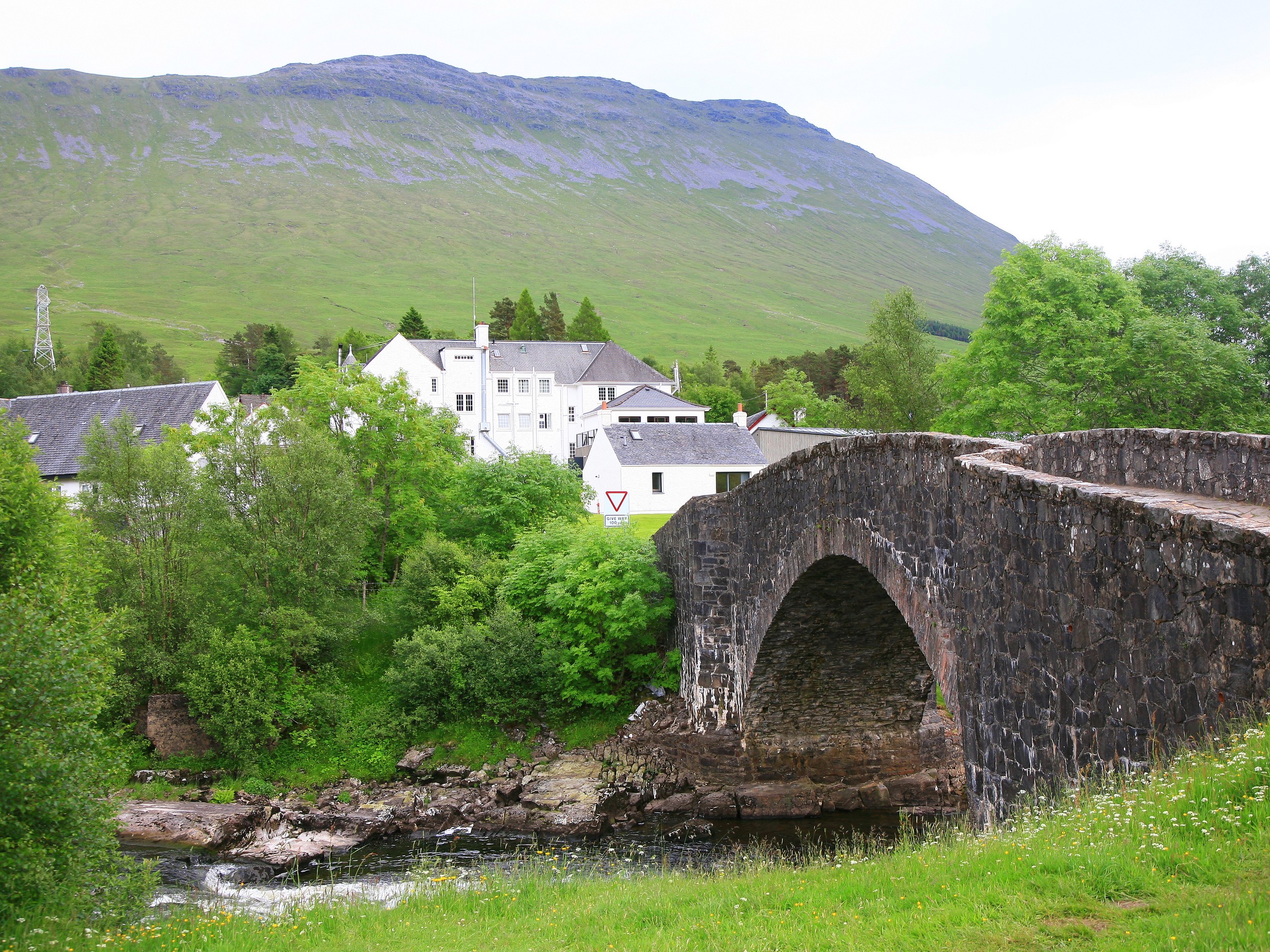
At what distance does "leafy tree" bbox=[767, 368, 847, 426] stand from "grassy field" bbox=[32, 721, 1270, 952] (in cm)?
4737

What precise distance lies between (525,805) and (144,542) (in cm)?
1430

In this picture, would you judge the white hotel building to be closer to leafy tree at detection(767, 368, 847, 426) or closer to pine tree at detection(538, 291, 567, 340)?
leafy tree at detection(767, 368, 847, 426)

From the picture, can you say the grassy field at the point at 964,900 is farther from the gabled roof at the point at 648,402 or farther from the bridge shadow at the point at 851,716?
the gabled roof at the point at 648,402

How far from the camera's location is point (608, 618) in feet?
83.3

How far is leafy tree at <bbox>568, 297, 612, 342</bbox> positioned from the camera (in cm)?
9225

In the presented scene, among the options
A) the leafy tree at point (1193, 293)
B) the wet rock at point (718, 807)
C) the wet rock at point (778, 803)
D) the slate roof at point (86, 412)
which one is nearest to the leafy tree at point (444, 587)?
the wet rock at point (718, 807)

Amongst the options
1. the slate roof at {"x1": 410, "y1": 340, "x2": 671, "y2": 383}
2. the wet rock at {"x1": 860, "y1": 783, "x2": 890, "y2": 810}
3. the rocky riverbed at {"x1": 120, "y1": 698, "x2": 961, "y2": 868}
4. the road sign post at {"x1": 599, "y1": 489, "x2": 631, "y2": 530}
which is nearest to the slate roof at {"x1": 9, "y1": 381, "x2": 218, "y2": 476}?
the road sign post at {"x1": 599, "y1": 489, "x2": 631, "y2": 530}

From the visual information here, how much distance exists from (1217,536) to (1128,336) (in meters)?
28.2

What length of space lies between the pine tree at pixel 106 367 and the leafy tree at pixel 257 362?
11.3m

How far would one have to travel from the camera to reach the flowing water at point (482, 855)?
16406 millimetres

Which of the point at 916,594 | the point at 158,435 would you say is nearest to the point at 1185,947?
the point at 916,594

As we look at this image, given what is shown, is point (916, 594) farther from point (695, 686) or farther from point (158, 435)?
point (158, 435)

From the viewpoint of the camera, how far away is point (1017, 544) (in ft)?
30.7

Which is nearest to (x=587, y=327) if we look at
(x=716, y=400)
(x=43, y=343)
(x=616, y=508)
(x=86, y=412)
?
(x=716, y=400)
